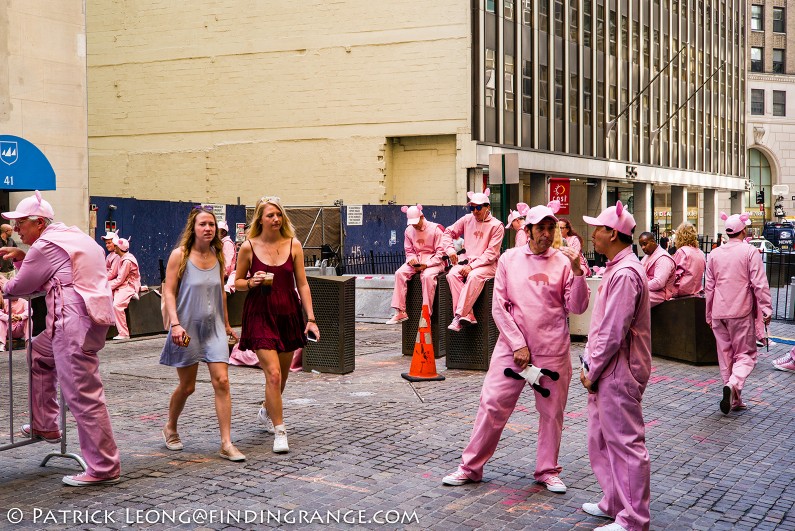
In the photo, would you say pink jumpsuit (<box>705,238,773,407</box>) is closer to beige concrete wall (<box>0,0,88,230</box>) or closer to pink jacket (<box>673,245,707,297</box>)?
pink jacket (<box>673,245,707,297</box>)

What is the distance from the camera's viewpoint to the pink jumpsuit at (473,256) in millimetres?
12539

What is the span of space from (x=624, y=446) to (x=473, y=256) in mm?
7561

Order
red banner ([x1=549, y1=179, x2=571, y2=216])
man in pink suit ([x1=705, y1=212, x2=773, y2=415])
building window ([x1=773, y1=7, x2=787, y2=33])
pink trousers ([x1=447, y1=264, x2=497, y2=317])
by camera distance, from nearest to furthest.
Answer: man in pink suit ([x1=705, y1=212, x2=773, y2=415]) → pink trousers ([x1=447, y1=264, x2=497, y2=317]) → red banner ([x1=549, y1=179, x2=571, y2=216]) → building window ([x1=773, y1=7, x2=787, y2=33])

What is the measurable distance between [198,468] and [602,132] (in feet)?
134

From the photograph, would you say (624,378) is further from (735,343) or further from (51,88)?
(51,88)

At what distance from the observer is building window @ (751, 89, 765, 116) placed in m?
74.8

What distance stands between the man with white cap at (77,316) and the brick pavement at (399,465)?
29 centimetres

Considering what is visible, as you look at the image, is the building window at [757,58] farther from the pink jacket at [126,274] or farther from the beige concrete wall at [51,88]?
the pink jacket at [126,274]

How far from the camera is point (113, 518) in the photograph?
5.86 m

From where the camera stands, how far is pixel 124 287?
17375 mm

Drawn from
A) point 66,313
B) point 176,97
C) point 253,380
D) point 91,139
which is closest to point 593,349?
point 66,313

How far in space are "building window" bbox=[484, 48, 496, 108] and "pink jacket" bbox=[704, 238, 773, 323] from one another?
2555cm

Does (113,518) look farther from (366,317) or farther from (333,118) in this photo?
(333,118)
